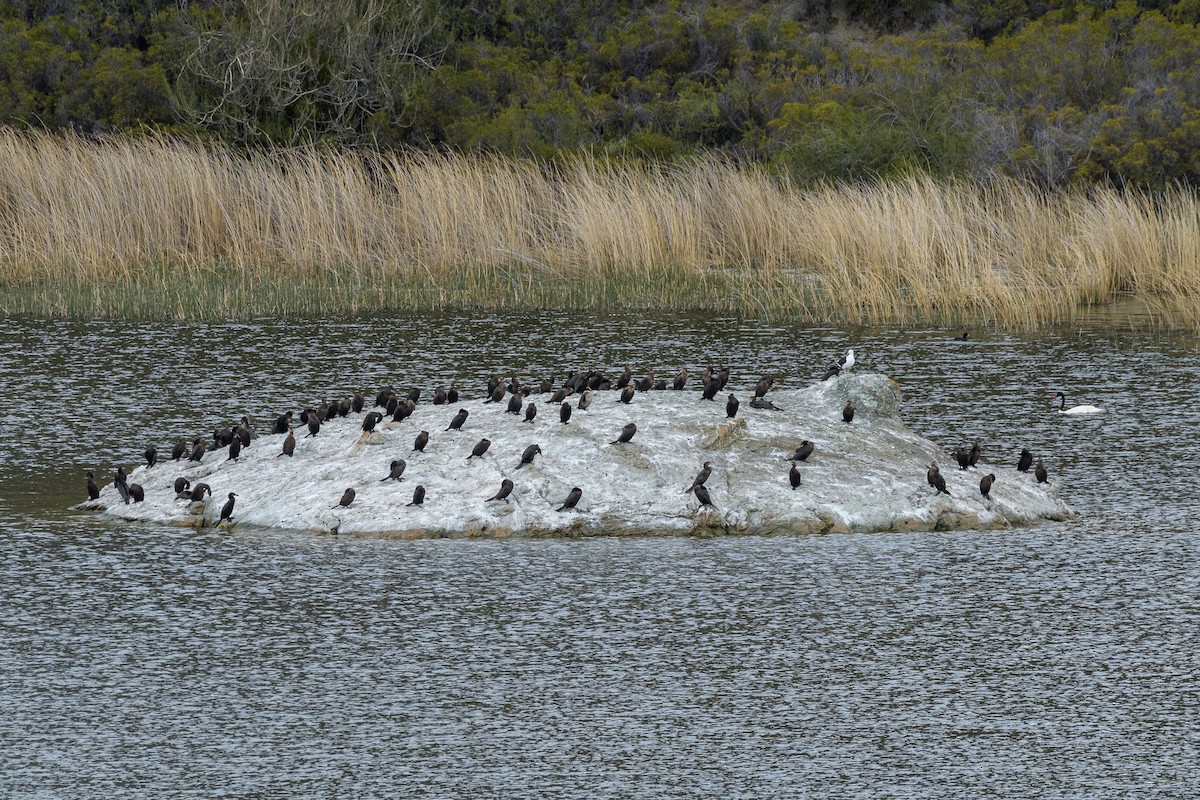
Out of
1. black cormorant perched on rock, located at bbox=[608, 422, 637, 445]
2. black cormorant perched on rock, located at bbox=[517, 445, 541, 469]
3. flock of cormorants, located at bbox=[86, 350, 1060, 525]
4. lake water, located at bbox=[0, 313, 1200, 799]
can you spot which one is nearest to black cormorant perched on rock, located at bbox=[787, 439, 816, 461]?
flock of cormorants, located at bbox=[86, 350, 1060, 525]

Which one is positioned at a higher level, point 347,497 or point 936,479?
point 347,497

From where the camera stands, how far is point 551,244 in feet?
72.3

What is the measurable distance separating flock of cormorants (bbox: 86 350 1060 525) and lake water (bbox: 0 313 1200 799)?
0.32 meters

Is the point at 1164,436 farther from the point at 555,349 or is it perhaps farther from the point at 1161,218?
the point at 1161,218

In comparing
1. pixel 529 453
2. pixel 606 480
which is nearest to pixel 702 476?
pixel 606 480

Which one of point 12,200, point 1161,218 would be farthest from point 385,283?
point 1161,218

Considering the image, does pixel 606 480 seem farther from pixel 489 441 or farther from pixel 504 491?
pixel 489 441

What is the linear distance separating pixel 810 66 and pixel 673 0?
18.0 ft

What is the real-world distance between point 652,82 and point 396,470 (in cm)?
2773

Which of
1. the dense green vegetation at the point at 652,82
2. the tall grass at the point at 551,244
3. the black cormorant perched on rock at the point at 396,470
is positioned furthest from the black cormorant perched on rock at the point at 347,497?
the dense green vegetation at the point at 652,82

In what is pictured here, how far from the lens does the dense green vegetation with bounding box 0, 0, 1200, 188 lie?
2659 centimetres

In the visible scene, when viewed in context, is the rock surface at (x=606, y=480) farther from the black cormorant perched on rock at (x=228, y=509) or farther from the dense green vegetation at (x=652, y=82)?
the dense green vegetation at (x=652, y=82)

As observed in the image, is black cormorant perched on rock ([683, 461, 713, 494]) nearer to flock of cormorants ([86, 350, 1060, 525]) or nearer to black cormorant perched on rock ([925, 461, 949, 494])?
flock of cormorants ([86, 350, 1060, 525])

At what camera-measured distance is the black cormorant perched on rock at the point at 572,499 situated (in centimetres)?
859
